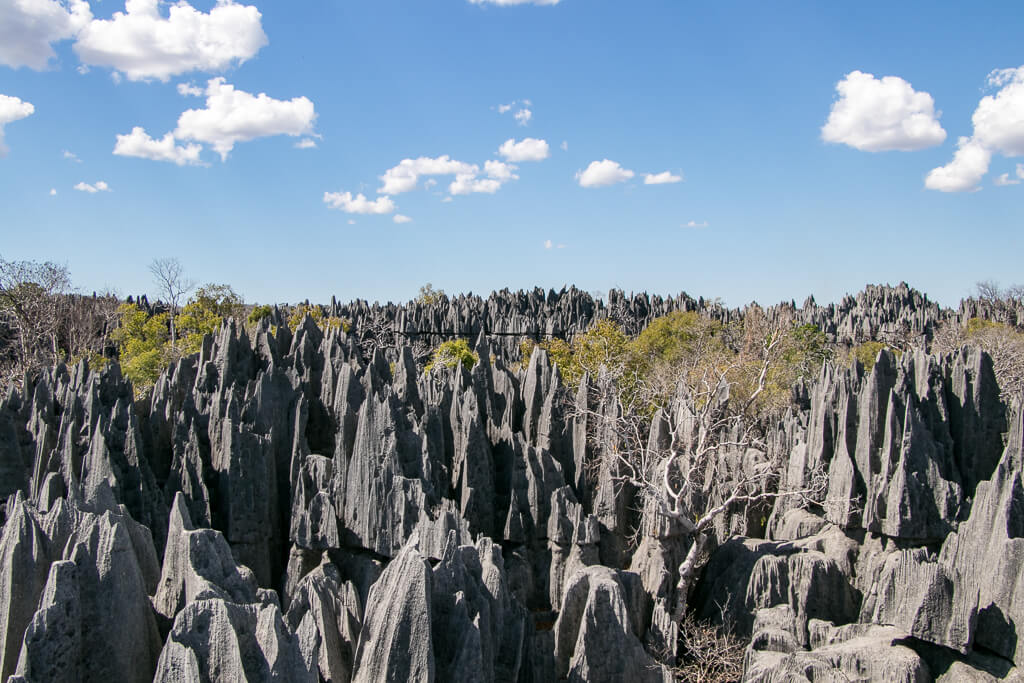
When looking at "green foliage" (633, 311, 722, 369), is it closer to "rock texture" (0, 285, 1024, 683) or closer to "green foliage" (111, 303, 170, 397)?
"rock texture" (0, 285, 1024, 683)

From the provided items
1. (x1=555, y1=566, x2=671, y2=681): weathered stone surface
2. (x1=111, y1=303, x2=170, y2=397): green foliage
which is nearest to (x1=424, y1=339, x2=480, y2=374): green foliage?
(x1=111, y1=303, x2=170, y2=397): green foliage

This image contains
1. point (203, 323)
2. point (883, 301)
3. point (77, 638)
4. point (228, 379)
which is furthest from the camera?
point (883, 301)

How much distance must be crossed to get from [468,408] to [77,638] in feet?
43.1

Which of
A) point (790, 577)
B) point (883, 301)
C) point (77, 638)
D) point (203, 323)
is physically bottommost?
point (790, 577)

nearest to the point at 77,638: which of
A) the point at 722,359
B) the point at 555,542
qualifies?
the point at 555,542

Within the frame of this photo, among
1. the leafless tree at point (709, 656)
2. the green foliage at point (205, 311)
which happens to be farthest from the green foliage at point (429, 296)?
the leafless tree at point (709, 656)

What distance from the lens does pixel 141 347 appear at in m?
44.1

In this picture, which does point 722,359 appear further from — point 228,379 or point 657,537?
point 228,379

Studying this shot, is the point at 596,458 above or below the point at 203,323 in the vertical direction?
below

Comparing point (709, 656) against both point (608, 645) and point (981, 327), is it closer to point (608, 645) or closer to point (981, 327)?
point (608, 645)

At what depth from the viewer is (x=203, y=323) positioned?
4547 cm

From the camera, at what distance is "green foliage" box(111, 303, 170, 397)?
1495 inches

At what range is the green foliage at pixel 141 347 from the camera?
3797 centimetres

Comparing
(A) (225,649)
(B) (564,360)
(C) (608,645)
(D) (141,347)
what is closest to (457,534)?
(C) (608,645)
